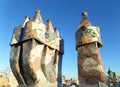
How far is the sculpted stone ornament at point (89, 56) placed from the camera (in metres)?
10.8

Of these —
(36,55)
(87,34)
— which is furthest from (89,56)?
(36,55)

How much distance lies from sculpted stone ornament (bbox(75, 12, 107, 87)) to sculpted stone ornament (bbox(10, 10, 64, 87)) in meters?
2.01

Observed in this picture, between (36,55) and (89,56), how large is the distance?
3574 millimetres

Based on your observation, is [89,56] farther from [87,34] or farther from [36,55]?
[36,55]

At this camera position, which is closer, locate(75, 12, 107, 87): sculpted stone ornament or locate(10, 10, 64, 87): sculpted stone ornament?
locate(75, 12, 107, 87): sculpted stone ornament

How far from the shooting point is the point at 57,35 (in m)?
13.8

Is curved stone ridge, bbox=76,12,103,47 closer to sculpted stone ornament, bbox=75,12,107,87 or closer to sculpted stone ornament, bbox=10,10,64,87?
sculpted stone ornament, bbox=75,12,107,87

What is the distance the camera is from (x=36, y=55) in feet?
36.7

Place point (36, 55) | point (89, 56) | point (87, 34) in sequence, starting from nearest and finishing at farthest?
point (36, 55)
point (89, 56)
point (87, 34)

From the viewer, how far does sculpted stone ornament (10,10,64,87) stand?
10969 mm

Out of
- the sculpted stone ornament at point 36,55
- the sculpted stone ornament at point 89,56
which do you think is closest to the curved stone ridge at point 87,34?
the sculpted stone ornament at point 89,56

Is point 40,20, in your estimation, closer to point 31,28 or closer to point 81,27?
point 31,28

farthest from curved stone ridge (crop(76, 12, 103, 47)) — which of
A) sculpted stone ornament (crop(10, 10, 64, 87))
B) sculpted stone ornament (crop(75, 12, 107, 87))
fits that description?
sculpted stone ornament (crop(10, 10, 64, 87))

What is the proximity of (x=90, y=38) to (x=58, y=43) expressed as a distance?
2.86 meters
